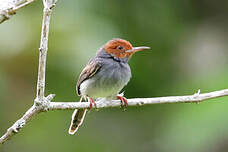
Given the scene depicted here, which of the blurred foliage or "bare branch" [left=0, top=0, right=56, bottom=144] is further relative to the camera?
the blurred foliage

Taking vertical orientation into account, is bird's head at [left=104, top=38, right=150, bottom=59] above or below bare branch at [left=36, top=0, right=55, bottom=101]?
below

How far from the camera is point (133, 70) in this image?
6.53 meters

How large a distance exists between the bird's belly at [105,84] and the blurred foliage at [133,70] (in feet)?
4.26

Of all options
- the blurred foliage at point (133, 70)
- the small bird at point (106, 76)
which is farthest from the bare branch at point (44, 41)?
the blurred foliage at point (133, 70)

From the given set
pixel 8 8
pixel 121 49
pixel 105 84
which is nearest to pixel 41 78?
pixel 8 8

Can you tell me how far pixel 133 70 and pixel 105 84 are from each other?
1972 millimetres

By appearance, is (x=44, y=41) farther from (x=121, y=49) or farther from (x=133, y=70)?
(x=133, y=70)

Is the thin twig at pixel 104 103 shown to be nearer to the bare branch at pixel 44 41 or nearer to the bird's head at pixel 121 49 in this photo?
the bare branch at pixel 44 41

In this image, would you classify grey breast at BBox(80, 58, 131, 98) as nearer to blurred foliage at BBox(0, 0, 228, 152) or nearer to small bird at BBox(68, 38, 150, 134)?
small bird at BBox(68, 38, 150, 134)

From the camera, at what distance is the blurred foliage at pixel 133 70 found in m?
5.73

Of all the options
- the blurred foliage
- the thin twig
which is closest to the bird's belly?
the thin twig

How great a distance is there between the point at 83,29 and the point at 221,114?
89.3 inches

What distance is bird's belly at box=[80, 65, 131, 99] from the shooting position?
15.1ft

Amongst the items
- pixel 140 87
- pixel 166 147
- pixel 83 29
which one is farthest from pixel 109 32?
pixel 166 147
